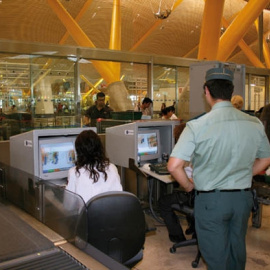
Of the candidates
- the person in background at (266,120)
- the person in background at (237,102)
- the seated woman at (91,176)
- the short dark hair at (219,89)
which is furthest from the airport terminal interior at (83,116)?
the short dark hair at (219,89)

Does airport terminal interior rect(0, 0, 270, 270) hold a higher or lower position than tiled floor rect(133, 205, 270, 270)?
higher

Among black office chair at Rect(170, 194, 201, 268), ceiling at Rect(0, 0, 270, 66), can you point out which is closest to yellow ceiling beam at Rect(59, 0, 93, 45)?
ceiling at Rect(0, 0, 270, 66)

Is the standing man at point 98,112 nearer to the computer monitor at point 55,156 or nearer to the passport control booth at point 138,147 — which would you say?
the passport control booth at point 138,147

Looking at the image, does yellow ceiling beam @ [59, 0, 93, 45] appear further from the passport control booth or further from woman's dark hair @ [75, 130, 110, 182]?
woman's dark hair @ [75, 130, 110, 182]

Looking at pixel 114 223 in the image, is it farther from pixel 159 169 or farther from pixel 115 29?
pixel 115 29

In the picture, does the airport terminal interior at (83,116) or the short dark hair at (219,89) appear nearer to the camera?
the airport terminal interior at (83,116)

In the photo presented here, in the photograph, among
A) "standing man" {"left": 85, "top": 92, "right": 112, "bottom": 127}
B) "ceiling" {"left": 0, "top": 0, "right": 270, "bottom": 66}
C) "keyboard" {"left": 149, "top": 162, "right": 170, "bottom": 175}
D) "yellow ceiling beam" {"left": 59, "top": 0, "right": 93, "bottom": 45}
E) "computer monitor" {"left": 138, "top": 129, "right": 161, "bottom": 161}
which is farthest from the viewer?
"yellow ceiling beam" {"left": 59, "top": 0, "right": 93, "bottom": 45}

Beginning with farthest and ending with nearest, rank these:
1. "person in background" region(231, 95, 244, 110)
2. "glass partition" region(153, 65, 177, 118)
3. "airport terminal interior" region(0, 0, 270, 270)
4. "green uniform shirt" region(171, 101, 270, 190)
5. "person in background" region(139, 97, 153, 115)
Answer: "glass partition" region(153, 65, 177, 118)
"person in background" region(139, 97, 153, 115)
"person in background" region(231, 95, 244, 110)
"green uniform shirt" region(171, 101, 270, 190)
"airport terminal interior" region(0, 0, 270, 270)

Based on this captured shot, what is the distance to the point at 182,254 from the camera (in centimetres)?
374

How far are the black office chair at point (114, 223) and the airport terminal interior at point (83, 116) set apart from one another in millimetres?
51

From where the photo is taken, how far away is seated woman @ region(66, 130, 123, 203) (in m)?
2.75

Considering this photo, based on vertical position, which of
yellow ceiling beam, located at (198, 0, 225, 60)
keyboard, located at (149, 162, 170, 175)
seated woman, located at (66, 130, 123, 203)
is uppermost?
yellow ceiling beam, located at (198, 0, 225, 60)

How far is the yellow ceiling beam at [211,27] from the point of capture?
1048 cm

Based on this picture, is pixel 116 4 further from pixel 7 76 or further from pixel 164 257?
pixel 164 257
